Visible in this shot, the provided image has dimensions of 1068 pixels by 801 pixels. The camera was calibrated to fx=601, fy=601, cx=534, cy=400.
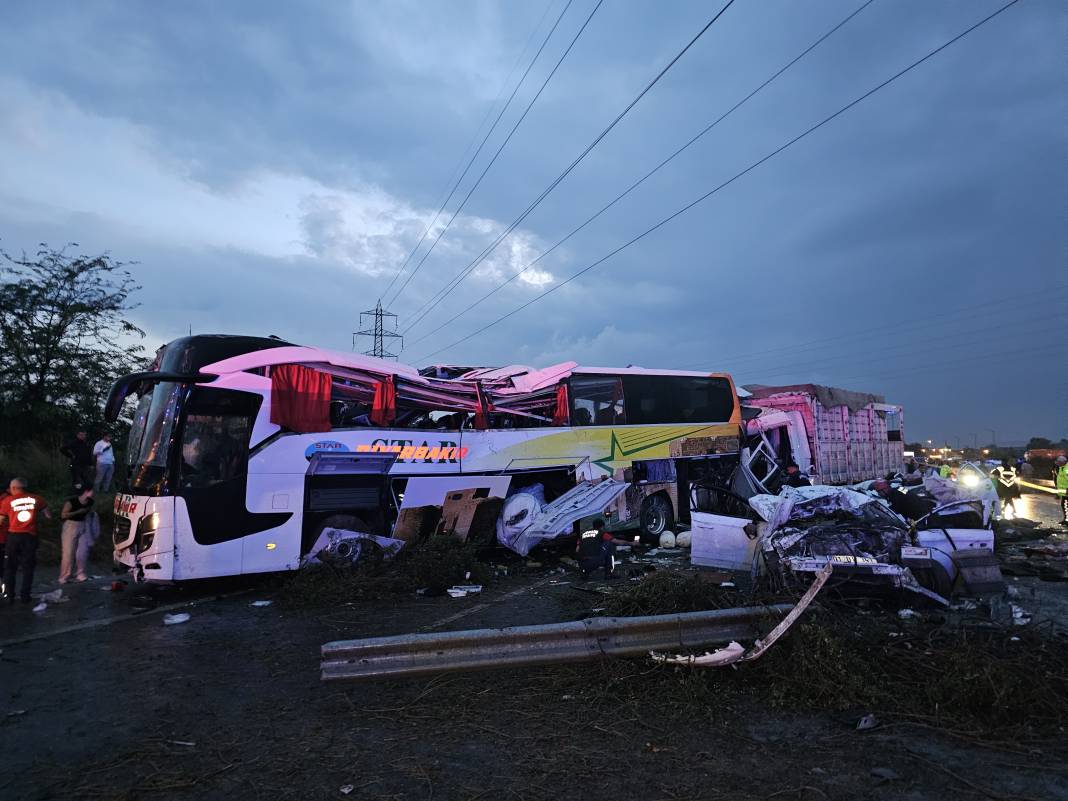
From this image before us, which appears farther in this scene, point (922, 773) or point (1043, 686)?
point (1043, 686)

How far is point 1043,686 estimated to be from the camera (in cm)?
377

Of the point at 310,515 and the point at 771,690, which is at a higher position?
the point at 310,515

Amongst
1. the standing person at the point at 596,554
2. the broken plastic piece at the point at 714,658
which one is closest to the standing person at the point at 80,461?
the standing person at the point at 596,554

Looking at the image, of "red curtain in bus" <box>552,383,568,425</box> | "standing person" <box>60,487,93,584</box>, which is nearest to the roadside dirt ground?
"standing person" <box>60,487,93,584</box>

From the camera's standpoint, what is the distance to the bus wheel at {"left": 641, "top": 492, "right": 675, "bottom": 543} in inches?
484

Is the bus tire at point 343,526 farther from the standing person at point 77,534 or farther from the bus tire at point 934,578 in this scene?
the bus tire at point 934,578

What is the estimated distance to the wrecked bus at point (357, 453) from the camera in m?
7.43

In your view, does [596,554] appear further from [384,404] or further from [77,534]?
[77,534]

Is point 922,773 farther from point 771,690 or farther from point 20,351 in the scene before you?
point 20,351

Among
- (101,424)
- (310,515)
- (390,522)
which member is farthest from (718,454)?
(101,424)

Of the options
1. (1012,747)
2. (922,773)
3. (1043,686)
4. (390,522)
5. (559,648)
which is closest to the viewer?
(922,773)

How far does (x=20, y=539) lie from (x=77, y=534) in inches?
51.2

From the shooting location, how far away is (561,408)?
11258mm

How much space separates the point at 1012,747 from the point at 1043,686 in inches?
26.0
